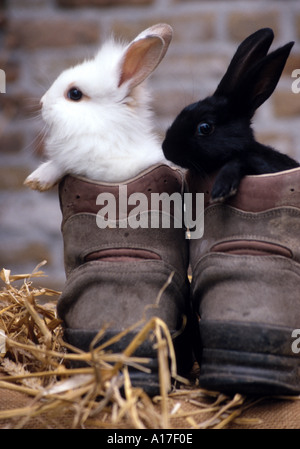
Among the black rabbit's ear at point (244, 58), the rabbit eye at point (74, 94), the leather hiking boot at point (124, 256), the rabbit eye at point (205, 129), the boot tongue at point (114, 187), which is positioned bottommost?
the leather hiking boot at point (124, 256)

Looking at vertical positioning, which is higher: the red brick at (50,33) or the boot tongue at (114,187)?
the red brick at (50,33)

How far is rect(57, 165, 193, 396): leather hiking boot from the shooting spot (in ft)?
2.35

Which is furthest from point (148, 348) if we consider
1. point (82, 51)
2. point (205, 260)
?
point (82, 51)

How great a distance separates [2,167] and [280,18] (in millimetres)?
965

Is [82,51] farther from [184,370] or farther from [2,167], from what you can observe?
[184,370]

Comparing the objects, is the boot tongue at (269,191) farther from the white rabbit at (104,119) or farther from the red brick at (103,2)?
the red brick at (103,2)

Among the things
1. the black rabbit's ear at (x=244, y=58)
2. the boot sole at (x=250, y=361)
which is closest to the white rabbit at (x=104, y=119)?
the black rabbit's ear at (x=244, y=58)

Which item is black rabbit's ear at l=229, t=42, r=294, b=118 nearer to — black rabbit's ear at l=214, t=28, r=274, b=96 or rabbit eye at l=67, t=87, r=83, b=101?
black rabbit's ear at l=214, t=28, r=274, b=96

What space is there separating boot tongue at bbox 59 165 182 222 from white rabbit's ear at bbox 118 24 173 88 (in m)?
0.17

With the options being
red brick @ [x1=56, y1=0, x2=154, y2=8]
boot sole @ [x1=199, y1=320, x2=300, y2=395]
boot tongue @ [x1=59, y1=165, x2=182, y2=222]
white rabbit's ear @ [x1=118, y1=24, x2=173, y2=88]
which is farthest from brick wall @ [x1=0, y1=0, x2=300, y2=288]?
boot sole @ [x1=199, y1=320, x2=300, y2=395]

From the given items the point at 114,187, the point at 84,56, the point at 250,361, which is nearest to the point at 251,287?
the point at 250,361

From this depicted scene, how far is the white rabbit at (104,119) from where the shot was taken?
80 cm

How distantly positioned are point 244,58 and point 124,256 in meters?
0.36

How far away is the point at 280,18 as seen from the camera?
1558 millimetres
